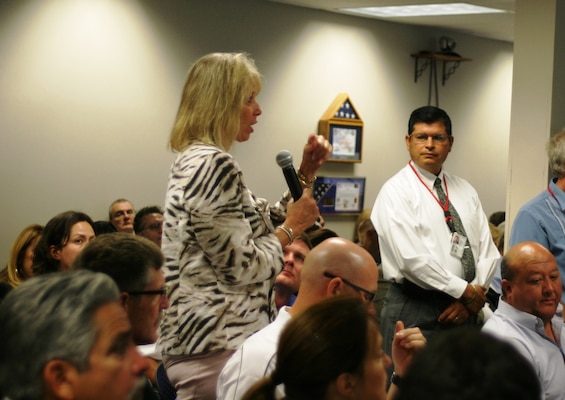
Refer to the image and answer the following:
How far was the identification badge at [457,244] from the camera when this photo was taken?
3611 mm

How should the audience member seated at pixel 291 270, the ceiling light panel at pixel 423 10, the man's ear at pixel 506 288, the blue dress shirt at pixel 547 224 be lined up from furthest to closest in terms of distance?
1. the ceiling light panel at pixel 423 10
2. the blue dress shirt at pixel 547 224
3. the audience member seated at pixel 291 270
4. the man's ear at pixel 506 288

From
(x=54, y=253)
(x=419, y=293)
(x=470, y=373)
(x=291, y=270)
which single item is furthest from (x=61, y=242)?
(x=470, y=373)

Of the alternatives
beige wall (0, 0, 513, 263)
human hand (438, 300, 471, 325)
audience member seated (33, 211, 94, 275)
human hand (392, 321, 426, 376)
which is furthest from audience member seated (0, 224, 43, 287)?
human hand (392, 321, 426, 376)

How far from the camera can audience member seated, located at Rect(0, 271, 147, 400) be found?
1459 mm

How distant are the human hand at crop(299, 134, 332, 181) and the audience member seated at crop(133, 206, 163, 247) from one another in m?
2.77

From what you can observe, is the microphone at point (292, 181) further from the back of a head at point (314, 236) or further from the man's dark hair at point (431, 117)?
the man's dark hair at point (431, 117)

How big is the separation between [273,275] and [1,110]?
3339mm

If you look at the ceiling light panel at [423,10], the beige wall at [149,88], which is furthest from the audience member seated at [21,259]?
the ceiling light panel at [423,10]

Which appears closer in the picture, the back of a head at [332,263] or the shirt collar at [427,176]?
the back of a head at [332,263]

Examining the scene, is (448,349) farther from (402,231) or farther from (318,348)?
(402,231)

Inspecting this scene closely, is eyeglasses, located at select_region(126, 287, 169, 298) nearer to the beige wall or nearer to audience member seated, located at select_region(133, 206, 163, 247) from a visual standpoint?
audience member seated, located at select_region(133, 206, 163, 247)

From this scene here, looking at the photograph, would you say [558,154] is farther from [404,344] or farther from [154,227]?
[154,227]

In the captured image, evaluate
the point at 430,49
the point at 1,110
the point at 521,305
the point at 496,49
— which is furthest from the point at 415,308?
the point at 496,49

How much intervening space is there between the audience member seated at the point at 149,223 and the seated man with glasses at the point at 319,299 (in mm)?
3142
